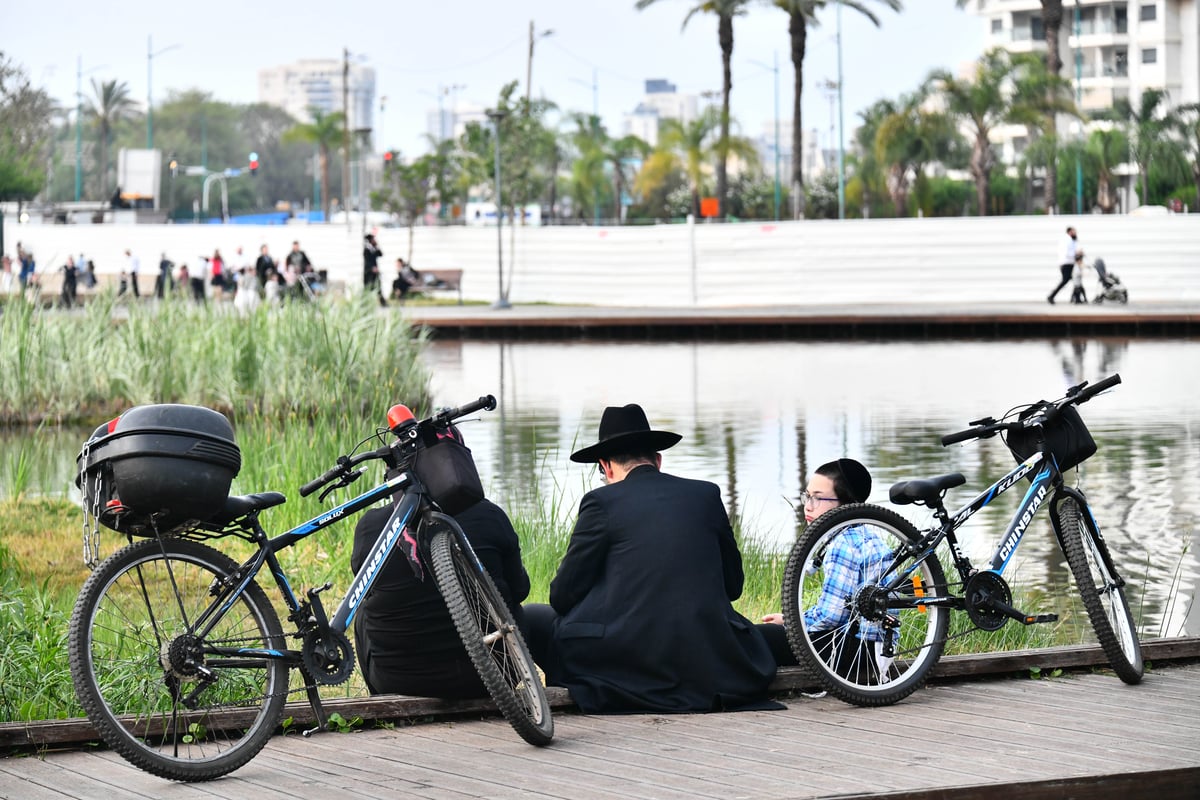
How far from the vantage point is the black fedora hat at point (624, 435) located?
19.0 feet

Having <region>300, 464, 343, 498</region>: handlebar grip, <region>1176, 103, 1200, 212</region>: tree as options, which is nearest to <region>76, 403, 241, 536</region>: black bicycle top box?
<region>300, 464, 343, 498</region>: handlebar grip

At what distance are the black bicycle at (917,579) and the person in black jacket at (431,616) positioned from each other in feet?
2.99

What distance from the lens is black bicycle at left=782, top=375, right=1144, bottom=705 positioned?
228 inches

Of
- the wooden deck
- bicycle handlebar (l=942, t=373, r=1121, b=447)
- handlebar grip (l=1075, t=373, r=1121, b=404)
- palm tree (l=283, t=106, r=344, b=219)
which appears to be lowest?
the wooden deck

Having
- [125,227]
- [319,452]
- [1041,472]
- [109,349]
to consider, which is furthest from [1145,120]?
[1041,472]

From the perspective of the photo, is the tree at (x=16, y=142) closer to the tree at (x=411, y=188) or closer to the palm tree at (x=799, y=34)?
the tree at (x=411, y=188)

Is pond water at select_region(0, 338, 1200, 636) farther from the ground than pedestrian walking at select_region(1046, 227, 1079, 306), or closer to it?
closer to it

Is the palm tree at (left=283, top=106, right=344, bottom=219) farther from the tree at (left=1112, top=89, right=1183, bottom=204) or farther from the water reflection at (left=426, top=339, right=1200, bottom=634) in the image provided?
the water reflection at (left=426, top=339, right=1200, bottom=634)

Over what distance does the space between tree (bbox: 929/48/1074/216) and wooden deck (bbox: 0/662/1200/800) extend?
53.0 m

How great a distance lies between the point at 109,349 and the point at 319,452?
7625mm

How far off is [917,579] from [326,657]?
202cm

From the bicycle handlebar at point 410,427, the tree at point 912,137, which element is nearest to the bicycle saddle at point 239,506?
the bicycle handlebar at point 410,427

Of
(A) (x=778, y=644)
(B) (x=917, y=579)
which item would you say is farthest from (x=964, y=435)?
(A) (x=778, y=644)

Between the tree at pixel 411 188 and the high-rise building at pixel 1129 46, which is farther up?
the high-rise building at pixel 1129 46
